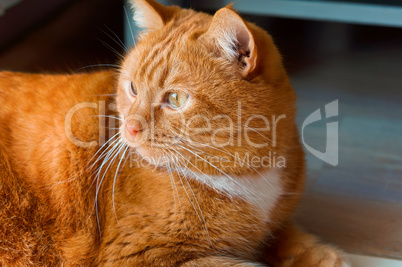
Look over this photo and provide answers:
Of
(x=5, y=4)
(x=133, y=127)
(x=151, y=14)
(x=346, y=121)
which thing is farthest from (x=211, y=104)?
(x=5, y=4)

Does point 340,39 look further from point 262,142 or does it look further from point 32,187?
point 32,187

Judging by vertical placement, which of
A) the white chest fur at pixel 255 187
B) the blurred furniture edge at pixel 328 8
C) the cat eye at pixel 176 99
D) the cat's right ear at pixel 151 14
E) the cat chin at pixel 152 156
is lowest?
the white chest fur at pixel 255 187

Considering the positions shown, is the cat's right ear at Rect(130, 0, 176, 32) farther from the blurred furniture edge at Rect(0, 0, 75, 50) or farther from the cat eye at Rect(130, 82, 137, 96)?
the blurred furniture edge at Rect(0, 0, 75, 50)

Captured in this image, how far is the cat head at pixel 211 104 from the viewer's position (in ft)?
4.23

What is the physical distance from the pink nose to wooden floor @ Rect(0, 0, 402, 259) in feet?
2.35

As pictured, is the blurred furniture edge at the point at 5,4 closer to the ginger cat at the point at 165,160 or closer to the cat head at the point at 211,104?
the ginger cat at the point at 165,160

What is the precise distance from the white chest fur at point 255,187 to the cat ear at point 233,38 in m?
0.29

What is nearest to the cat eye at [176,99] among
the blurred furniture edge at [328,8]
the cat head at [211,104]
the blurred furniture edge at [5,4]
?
the cat head at [211,104]

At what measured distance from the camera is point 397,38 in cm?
331

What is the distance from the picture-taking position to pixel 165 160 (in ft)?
4.39

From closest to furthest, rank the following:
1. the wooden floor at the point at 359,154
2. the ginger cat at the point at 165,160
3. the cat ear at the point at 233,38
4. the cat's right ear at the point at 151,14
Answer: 1. the cat ear at the point at 233,38
2. the ginger cat at the point at 165,160
3. the cat's right ear at the point at 151,14
4. the wooden floor at the point at 359,154

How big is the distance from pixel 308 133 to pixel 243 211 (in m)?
0.95

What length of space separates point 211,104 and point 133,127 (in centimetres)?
21

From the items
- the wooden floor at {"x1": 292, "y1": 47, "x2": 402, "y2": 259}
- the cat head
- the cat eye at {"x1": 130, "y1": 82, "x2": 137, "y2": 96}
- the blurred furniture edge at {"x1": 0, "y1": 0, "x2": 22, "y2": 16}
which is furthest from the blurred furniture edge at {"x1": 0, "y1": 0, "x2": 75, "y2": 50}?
the wooden floor at {"x1": 292, "y1": 47, "x2": 402, "y2": 259}
